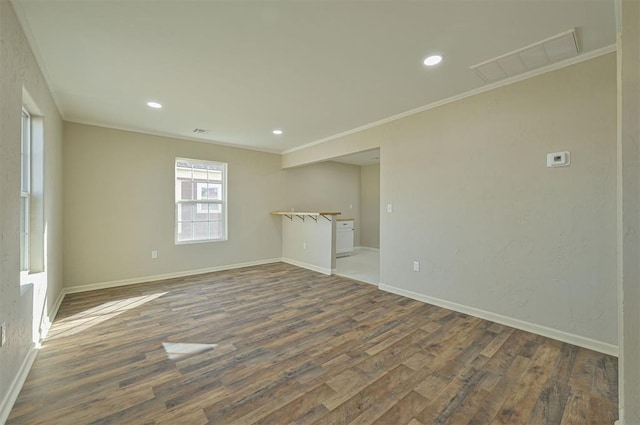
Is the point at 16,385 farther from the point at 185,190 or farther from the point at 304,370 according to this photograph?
the point at 185,190

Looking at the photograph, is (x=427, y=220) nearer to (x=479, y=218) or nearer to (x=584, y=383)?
(x=479, y=218)

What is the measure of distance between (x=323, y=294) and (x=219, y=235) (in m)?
2.64

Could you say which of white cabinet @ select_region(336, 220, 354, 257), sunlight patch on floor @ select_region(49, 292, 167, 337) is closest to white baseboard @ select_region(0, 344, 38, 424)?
sunlight patch on floor @ select_region(49, 292, 167, 337)

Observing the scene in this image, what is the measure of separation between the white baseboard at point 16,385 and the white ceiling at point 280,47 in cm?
238

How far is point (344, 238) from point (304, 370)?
4.81 meters

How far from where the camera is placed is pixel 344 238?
671 cm

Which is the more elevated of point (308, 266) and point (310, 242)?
point (310, 242)

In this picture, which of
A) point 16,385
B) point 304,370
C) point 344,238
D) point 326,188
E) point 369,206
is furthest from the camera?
point 369,206

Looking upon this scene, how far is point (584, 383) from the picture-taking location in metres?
1.84

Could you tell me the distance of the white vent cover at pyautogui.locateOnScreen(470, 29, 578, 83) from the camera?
6.74ft

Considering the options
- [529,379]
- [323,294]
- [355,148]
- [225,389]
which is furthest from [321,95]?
[529,379]

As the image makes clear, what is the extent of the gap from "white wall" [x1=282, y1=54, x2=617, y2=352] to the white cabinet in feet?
9.46

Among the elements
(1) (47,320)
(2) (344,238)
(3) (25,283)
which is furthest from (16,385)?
(2) (344,238)

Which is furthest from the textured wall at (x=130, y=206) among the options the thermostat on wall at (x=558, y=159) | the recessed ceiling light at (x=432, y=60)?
the thermostat on wall at (x=558, y=159)
